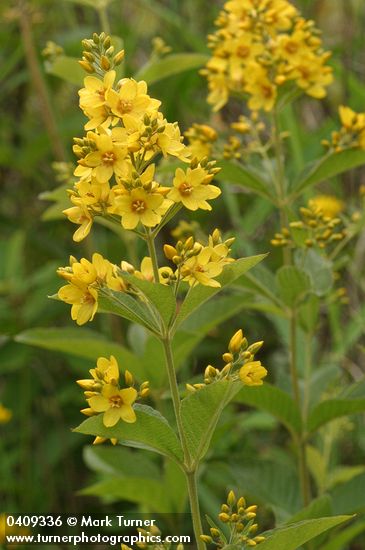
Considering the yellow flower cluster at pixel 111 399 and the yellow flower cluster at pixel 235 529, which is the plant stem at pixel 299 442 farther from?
the yellow flower cluster at pixel 111 399

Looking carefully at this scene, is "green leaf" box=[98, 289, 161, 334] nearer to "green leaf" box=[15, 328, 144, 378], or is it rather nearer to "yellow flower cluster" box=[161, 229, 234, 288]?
"yellow flower cluster" box=[161, 229, 234, 288]

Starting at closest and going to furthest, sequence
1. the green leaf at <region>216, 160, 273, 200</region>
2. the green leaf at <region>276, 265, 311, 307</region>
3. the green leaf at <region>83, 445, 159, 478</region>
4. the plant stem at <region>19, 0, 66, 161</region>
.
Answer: the green leaf at <region>276, 265, 311, 307</region>, the green leaf at <region>216, 160, 273, 200</region>, the green leaf at <region>83, 445, 159, 478</region>, the plant stem at <region>19, 0, 66, 161</region>

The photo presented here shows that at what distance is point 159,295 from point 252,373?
0.18m

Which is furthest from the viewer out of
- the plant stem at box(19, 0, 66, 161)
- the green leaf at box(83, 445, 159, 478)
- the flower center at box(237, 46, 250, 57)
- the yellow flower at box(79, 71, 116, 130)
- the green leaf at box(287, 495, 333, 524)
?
the plant stem at box(19, 0, 66, 161)

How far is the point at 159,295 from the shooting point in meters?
1.18

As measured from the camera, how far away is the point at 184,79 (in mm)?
3283

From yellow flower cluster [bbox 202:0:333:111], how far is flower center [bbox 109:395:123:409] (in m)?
0.89

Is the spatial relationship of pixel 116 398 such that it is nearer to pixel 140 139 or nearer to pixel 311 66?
pixel 140 139

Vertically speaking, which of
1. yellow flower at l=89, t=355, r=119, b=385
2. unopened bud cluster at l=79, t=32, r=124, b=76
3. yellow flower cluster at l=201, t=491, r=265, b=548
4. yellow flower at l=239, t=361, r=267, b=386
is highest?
unopened bud cluster at l=79, t=32, r=124, b=76

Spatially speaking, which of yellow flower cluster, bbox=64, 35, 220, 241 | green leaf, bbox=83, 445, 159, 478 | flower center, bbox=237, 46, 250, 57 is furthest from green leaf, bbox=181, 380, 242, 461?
flower center, bbox=237, 46, 250, 57

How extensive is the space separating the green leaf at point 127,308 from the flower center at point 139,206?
120 mm

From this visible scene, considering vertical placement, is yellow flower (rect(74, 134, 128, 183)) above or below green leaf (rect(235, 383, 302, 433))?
above

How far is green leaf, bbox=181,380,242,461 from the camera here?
1.17 meters

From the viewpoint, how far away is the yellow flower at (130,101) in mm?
1233
